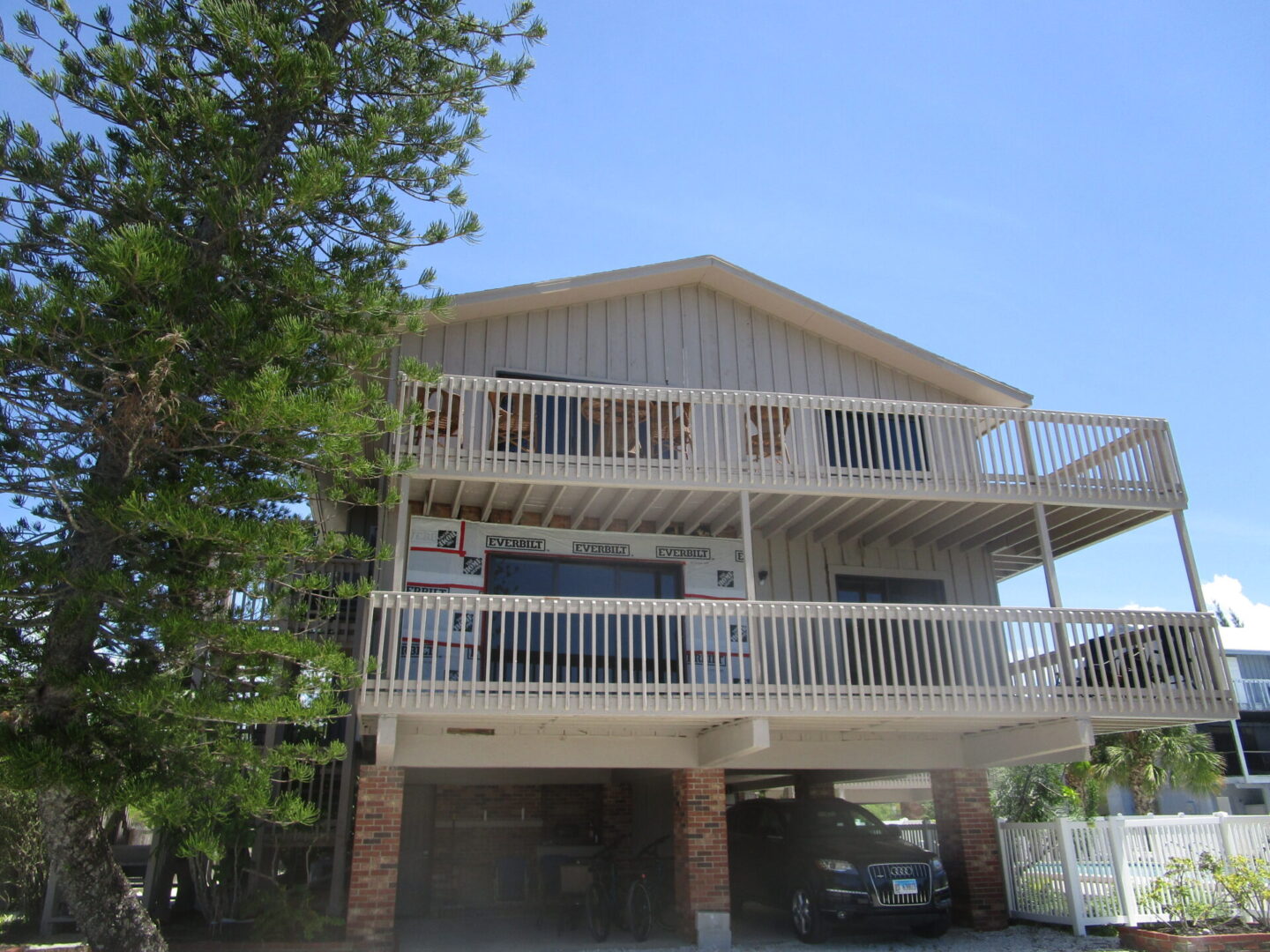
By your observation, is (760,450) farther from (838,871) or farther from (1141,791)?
(1141,791)

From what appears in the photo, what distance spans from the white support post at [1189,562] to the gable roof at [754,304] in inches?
135

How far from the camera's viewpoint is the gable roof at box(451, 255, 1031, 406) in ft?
41.7

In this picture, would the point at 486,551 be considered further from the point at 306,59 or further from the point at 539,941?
the point at 306,59

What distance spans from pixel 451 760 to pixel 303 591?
2.99 meters

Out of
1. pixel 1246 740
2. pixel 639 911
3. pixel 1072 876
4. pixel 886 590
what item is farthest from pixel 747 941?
pixel 1246 740

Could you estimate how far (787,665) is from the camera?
1048cm

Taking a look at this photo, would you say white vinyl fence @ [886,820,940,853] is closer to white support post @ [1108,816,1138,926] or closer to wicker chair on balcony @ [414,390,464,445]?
white support post @ [1108,816,1138,926]

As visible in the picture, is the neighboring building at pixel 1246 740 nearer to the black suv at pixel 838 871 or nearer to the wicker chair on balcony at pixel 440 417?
the black suv at pixel 838 871

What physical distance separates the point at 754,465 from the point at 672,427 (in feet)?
3.46

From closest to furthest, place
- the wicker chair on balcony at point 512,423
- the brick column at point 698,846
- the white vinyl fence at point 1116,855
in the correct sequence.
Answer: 1. the brick column at point 698,846
2. the white vinyl fence at point 1116,855
3. the wicker chair on balcony at point 512,423

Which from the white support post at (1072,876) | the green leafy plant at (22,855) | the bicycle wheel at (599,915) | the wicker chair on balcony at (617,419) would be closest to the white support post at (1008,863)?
the white support post at (1072,876)

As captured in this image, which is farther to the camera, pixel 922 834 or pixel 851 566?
pixel 922 834

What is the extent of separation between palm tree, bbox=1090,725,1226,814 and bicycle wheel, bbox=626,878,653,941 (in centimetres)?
895

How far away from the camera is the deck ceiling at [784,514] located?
37.1 feet
